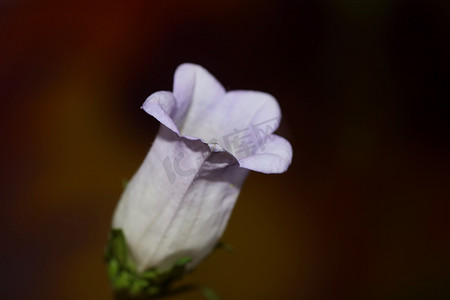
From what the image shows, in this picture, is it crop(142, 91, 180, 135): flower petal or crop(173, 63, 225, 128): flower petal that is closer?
crop(142, 91, 180, 135): flower petal

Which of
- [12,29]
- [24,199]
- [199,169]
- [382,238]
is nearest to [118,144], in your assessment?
[24,199]

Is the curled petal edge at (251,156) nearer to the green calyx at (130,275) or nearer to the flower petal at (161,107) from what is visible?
the flower petal at (161,107)

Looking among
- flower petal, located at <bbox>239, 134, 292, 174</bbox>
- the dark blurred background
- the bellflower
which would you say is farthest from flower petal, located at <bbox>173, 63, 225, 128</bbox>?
the dark blurred background

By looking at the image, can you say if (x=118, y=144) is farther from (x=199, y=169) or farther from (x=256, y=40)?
(x=199, y=169)

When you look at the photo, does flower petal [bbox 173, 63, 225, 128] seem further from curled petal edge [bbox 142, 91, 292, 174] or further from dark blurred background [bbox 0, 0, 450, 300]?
dark blurred background [bbox 0, 0, 450, 300]

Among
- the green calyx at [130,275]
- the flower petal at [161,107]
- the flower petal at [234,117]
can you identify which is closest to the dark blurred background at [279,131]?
the green calyx at [130,275]
